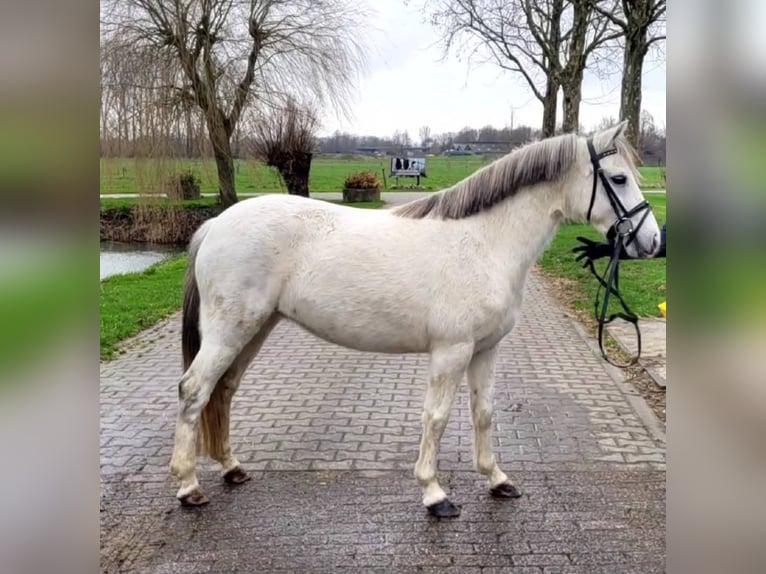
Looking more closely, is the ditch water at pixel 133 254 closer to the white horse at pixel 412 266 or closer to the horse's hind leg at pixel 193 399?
the horse's hind leg at pixel 193 399

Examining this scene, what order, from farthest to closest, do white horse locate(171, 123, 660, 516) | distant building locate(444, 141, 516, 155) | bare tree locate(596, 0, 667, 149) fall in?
bare tree locate(596, 0, 667, 149)
distant building locate(444, 141, 516, 155)
white horse locate(171, 123, 660, 516)

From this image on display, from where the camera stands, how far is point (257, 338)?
11.0 feet

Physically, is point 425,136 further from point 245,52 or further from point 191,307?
point 191,307

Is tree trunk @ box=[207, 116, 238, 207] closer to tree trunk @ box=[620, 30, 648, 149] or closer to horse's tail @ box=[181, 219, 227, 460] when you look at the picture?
tree trunk @ box=[620, 30, 648, 149]

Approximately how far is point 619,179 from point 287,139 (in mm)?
8565

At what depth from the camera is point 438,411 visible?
3.00 m

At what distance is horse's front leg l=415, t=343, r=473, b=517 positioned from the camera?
2.92 m

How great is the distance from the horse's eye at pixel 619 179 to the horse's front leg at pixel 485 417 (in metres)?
0.94

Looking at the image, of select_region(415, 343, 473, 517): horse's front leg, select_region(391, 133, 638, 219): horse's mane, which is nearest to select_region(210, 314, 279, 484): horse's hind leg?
select_region(415, 343, 473, 517): horse's front leg

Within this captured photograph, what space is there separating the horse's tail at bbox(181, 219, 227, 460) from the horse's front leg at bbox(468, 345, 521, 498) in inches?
49.5
